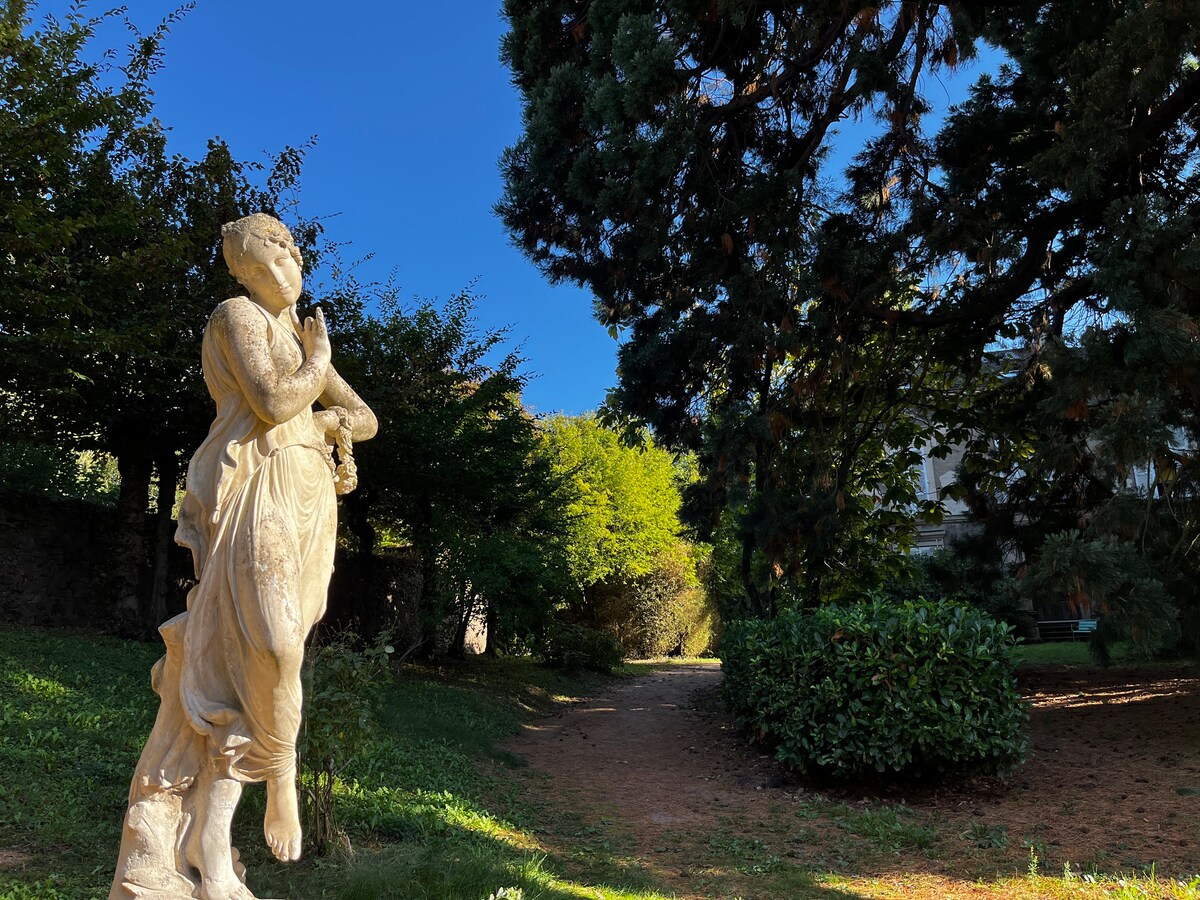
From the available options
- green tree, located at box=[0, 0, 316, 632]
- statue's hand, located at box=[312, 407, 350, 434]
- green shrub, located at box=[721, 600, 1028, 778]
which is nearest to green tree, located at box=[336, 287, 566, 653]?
green tree, located at box=[0, 0, 316, 632]

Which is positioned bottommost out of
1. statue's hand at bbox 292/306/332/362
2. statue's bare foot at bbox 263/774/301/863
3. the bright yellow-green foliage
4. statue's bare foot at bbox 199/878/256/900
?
statue's bare foot at bbox 199/878/256/900

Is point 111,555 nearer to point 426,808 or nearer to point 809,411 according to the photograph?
point 426,808

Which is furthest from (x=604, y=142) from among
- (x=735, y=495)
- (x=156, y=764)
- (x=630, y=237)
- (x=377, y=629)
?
(x=377, y=629)

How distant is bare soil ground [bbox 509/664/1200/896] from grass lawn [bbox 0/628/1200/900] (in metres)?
0.04

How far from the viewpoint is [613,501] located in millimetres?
22078

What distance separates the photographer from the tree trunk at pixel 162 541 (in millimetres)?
11602

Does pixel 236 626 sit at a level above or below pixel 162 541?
below

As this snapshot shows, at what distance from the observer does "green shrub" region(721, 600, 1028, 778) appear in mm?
7008

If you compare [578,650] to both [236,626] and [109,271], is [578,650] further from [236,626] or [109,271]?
[236,626]

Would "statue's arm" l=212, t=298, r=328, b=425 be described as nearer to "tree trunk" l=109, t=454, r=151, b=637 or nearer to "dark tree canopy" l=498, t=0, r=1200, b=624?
"dark tree canopy" l=498, t=0, r=1200, b=624

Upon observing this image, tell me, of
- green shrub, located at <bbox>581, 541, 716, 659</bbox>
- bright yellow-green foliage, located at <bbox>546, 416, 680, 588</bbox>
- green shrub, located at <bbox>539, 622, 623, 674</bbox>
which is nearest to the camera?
green shrub, located at <bbox>539, 622, 623, 674</bbox>

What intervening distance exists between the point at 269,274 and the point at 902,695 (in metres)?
6.51

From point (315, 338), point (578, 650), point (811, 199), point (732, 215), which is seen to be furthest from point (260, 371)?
point (578, 650)

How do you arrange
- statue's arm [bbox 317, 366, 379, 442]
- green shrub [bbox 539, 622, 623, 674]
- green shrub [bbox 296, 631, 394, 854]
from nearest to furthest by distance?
1. statue's arm [bbox 317, 366, 379, 442]
2. green shrub [bbox 296, 631, 394, 854]
3. green shrub [bbox 539, 622, 623, 674]
